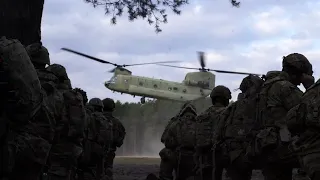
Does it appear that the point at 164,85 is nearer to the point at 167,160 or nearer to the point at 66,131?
the point at 167,160

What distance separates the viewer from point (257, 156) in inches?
338

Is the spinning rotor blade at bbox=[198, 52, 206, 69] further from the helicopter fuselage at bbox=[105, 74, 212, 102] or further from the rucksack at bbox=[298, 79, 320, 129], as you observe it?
the rucksack at bbox=[298, 79, 320, 129]

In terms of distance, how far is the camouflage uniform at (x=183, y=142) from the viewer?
12.6 meters

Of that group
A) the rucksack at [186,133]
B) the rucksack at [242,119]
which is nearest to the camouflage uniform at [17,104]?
the rucksack at [242,119]

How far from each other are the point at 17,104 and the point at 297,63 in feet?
13.3

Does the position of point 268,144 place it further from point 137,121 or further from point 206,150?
point 137,121

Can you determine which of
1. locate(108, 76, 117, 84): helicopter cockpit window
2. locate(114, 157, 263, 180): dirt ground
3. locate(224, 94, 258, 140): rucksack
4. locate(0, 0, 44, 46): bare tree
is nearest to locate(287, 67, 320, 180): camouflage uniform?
locate(224, 94, 258, 140): rucksack

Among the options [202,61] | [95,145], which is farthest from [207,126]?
[202,61]

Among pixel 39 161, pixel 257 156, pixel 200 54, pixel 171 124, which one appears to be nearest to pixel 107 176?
pixel 171 124

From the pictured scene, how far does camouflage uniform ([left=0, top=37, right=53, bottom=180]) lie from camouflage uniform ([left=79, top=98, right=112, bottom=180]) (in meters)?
6.57

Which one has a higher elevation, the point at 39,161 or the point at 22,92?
the point at 22,92

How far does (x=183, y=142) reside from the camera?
41.4 feet

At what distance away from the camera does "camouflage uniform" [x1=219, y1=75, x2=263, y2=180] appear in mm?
9117

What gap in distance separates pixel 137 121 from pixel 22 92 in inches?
2293
